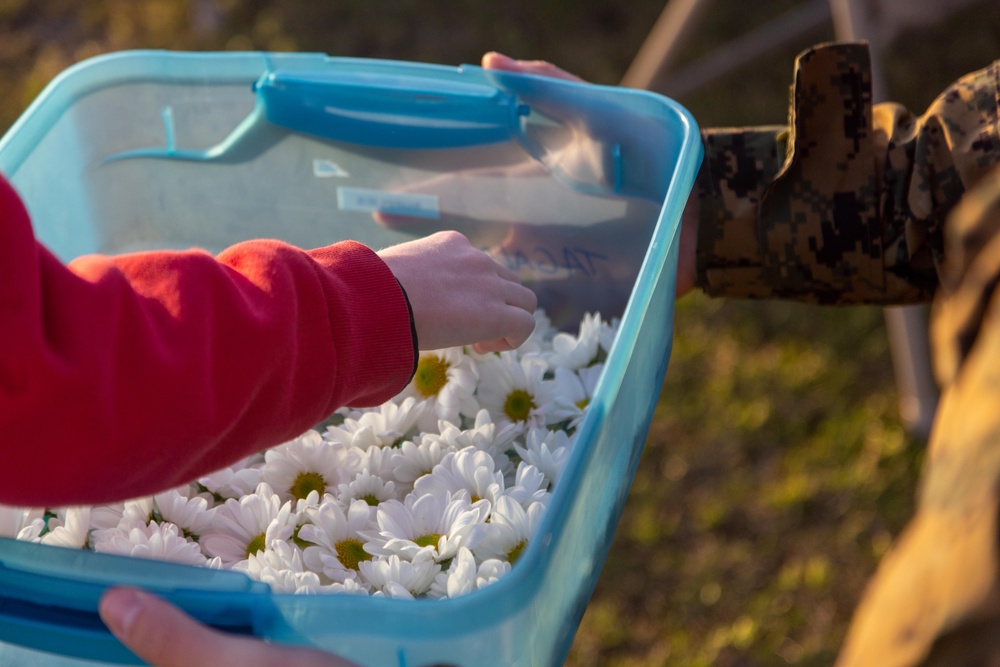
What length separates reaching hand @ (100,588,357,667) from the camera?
434 mm

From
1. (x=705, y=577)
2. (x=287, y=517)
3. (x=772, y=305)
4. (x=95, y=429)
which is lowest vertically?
→ (x=705, y=577)

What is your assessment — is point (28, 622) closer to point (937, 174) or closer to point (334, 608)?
point (334, 608)

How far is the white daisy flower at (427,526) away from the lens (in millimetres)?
556

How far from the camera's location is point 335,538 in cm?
58

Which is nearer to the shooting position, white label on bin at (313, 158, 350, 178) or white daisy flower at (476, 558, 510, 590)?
white daisy flower at (476, 558, 510, 590)

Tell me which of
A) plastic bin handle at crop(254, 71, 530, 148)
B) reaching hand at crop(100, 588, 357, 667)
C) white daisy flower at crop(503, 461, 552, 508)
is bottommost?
white daisy flower at crop(503, 461, 552, 508)

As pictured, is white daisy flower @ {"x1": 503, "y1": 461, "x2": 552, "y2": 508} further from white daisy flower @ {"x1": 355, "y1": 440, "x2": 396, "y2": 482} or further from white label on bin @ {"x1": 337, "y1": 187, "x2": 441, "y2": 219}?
white label on bin @ {"x1": 337, "y1": 187, "x2": 441, "y2": 219}

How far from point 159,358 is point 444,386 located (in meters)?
0.26

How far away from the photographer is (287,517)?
587 millimetres

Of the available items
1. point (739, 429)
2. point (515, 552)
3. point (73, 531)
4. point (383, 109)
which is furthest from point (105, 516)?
point (739, 429)

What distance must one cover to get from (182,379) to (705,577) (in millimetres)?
929

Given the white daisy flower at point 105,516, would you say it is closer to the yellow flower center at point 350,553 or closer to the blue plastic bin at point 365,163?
the yellow flower center at point 350,553

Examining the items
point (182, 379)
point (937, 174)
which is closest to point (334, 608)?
point (182, 379)

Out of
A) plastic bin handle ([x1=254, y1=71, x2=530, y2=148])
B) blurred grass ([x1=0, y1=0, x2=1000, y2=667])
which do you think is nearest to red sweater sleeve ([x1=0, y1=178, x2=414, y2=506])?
plastic bin handle ([x1=254, y1=71, x2=530, y2=148])
